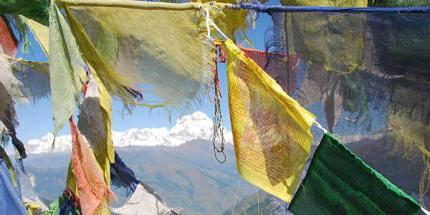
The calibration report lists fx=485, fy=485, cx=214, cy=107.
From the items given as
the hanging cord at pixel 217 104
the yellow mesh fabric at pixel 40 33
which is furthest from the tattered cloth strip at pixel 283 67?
the yellow mesh fabric at pixel 40 33

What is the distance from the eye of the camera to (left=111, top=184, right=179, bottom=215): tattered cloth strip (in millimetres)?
4230

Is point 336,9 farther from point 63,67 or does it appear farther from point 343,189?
point 63,67

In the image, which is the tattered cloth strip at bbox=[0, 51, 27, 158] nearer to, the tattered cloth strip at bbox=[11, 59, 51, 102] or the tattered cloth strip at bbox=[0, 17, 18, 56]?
the tattered cloth strip at bbox=[11, 59, 51, 102]

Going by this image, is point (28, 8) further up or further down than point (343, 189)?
further up

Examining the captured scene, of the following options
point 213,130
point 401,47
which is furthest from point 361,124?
point 213,130

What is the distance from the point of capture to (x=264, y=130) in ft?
8.91

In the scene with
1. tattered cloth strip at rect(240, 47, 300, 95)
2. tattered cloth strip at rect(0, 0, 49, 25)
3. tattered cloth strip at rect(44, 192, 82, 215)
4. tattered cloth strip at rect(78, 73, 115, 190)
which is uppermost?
tattered cloth strip at rect(0, 0, 49, 25)

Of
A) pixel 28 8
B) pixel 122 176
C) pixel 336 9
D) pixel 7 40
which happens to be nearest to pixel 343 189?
pixel 336 9

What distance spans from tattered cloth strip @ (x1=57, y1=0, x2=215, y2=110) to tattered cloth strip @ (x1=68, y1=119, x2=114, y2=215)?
0.58m

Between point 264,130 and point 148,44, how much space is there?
972mm

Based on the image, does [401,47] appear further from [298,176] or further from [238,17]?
[238,17]

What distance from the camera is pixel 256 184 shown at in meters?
2.78

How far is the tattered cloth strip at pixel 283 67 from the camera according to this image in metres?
3.22

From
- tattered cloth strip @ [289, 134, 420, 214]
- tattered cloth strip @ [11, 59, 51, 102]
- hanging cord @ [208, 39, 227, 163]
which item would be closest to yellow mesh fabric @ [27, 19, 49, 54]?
tattered cloth strip @ [11, 59, 51, 102]
